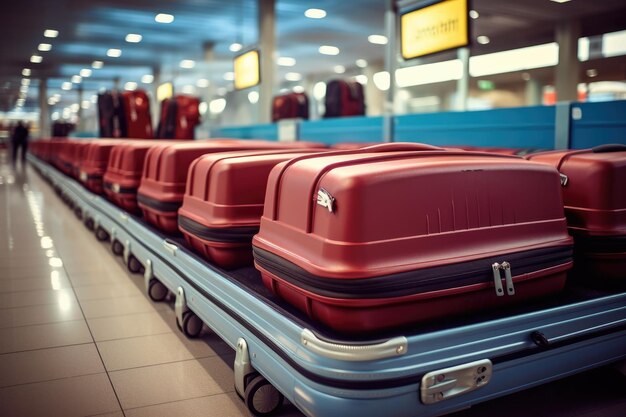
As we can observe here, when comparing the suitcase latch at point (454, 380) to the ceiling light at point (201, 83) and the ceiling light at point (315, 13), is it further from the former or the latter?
the ceiling light at point (201, 83)

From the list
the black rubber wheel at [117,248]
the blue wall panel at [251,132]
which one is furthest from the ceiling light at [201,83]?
the black rubber wheel at [117,248]

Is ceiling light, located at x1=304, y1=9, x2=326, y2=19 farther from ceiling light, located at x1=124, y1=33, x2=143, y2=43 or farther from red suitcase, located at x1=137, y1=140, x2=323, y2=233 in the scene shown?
red suitcase, located at x1=137, y1=140, x2=323, y2=233

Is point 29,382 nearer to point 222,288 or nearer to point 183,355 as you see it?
point 183,355

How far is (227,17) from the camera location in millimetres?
13516

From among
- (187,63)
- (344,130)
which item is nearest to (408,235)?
(344,130)

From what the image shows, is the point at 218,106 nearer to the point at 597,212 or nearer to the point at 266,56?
the point at 266,56

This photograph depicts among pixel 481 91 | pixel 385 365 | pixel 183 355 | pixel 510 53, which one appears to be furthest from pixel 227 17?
pixel 385 365

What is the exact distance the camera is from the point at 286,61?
73.1 feet

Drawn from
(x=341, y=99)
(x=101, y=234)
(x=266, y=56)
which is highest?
(x=266, y=56)

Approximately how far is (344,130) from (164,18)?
32.6 feet

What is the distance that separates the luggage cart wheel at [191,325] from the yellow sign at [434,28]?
11.6ft

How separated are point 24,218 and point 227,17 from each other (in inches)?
345

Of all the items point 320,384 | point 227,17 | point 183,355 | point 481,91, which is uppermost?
point 227,17

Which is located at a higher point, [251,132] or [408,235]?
[251,132]
